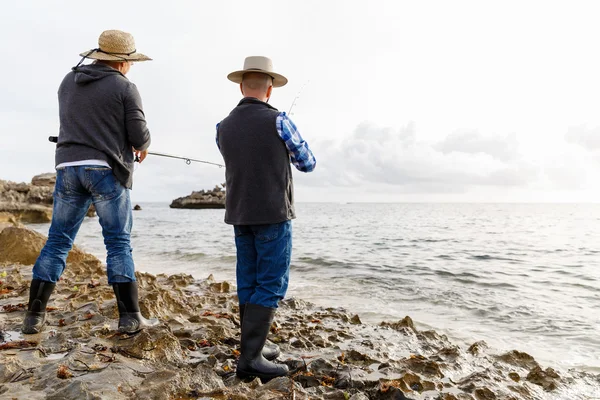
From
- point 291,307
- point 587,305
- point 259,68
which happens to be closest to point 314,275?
point 291,307

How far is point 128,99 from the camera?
3654mm

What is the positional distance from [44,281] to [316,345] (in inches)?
105

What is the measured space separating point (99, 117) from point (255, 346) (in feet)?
7.50

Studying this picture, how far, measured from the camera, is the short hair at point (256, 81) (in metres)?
3.27

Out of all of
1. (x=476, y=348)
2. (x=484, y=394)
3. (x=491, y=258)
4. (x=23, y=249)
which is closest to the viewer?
(x=484, y=394)

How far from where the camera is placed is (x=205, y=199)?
3295 inches

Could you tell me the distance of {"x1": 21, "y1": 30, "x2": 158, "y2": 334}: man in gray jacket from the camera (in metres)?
3.59

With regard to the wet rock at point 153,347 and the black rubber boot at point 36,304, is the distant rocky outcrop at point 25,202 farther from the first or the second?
the wet rock at point 153,347

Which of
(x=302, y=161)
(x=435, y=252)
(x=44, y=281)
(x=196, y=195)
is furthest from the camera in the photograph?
(x=196, y=195)

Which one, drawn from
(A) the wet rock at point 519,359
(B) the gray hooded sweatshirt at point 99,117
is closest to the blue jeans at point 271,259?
(B) the gray hooded sweatshirt at point 99,117

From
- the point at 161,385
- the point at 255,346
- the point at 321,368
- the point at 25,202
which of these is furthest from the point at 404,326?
the point at 25,202

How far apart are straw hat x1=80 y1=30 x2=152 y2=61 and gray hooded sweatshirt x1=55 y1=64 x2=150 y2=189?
101mm

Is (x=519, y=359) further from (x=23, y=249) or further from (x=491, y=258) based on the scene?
(x=491, y=258)

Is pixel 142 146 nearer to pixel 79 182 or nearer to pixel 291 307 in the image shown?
pixel 79 182
